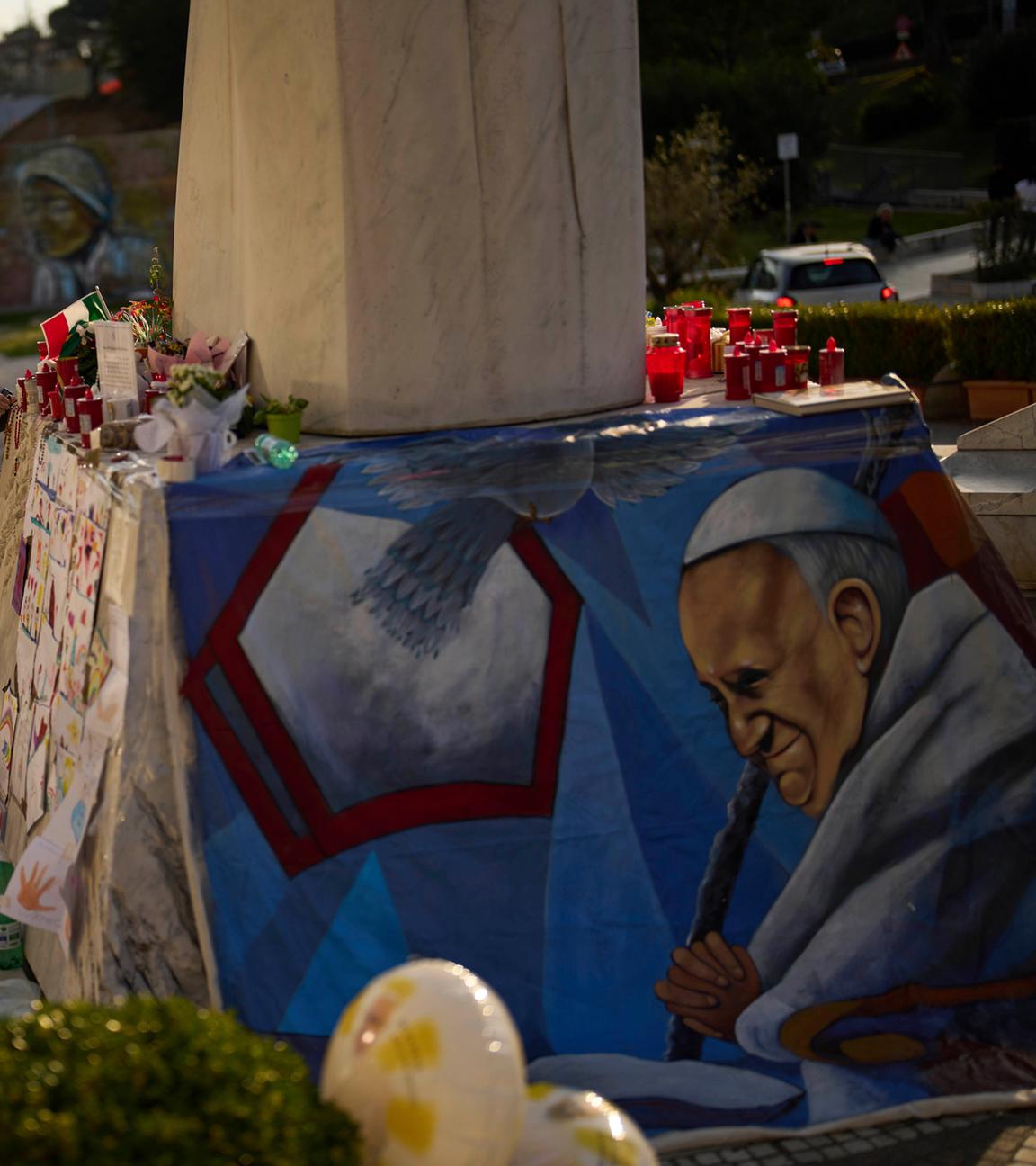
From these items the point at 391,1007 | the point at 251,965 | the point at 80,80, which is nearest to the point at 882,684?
the point at 251,965

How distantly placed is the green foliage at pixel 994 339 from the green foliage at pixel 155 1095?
11788mm

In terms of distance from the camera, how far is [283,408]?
5.26m

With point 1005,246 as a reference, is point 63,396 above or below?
below

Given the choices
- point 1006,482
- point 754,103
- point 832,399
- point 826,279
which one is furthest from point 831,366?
point 754,103

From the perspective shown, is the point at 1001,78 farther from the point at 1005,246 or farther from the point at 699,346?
the point at 699,346

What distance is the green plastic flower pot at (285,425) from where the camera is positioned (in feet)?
17.1

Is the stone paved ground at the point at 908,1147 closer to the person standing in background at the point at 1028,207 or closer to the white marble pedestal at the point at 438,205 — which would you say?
the white marble pedestal at the point at 438,205

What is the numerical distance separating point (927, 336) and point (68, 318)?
9.55 meters

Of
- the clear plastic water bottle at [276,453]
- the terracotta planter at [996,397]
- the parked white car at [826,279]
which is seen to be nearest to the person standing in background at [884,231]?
the parked white car at [826,279]

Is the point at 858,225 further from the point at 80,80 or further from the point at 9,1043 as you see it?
the point at 9,1043

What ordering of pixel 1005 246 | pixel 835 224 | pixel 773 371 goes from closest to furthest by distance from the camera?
pixel 773 371, pixel 1005 246, pixel 835 224

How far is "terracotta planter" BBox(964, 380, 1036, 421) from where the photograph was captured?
1368cm

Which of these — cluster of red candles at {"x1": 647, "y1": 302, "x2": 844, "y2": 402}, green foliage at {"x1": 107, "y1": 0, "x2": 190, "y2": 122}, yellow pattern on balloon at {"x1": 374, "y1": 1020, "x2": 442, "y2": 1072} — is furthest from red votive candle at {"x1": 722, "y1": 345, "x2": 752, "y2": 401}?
green foliage at {"x1": 107, "y1": 0, "x2": 190, "y2": 122}

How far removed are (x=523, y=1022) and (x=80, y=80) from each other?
46.4 m
